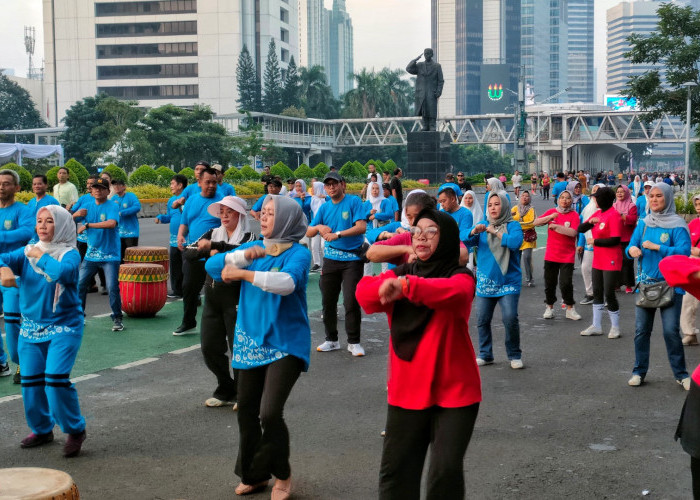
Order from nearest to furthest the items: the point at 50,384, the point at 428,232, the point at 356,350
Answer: the point at 428,232
the point at 50,384
the point at 356,350

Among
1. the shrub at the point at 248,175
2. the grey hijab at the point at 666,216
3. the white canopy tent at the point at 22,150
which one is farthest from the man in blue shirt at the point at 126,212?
the shrub at the point at 248,175

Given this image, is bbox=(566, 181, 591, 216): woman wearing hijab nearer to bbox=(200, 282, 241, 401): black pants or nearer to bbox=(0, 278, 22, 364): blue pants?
bbox=(200, 282, 241, 401): black pants

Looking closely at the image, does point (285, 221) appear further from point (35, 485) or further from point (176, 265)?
point (176, 265)

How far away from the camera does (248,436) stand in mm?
5469

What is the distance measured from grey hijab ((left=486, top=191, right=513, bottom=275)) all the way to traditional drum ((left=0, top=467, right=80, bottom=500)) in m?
5.79

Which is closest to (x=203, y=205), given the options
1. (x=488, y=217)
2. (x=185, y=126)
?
(x=488, y=217)

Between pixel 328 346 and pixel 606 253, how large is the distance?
10.5 feet

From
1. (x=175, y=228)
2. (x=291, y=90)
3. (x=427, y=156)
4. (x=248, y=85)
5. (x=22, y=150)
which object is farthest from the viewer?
(x=291, y=90)

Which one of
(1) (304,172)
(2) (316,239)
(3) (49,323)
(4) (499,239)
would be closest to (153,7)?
(1) (304,172)

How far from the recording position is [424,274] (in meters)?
4.26

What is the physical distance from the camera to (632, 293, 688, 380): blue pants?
813 cm

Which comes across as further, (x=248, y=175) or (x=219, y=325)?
(x=248, y=175)

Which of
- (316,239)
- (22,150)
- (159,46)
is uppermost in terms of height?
(159,46)

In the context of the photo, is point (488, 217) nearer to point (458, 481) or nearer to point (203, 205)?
point (203, 205)
